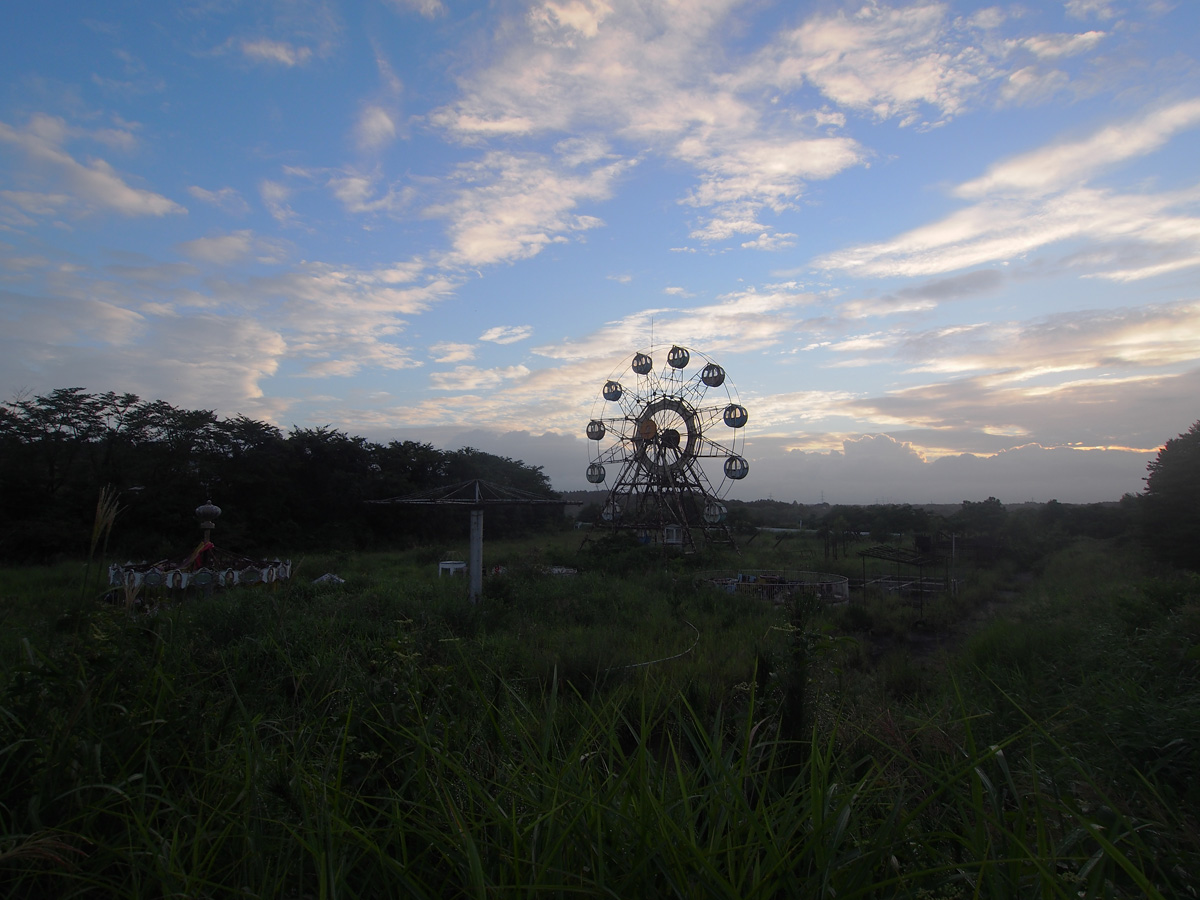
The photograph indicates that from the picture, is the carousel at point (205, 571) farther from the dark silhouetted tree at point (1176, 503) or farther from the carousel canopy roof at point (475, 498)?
the dark silhouetted tree at point (1176, 503)

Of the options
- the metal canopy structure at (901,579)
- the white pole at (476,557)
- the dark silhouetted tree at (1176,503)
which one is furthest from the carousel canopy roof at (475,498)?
the dark silhouetted tree at (1176,503)

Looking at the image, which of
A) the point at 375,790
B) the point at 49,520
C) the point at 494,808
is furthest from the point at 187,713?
the point at 49,520

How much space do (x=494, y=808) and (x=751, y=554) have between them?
23.0 m

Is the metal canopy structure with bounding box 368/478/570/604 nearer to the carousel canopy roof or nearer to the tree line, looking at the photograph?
the carousel canopy roof

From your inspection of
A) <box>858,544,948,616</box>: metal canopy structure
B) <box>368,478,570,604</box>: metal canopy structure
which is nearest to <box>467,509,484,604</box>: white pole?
<box>368,478,570,604</box>: metal canopy structure

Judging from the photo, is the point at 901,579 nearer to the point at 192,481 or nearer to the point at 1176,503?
the point at 1176,503

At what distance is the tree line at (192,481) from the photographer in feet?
64.9

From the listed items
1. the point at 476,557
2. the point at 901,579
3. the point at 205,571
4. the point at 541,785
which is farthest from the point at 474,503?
the point at 901,579

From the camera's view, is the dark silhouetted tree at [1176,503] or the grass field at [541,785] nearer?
the grass field at [541,785]

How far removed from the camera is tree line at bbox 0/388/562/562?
19.8m

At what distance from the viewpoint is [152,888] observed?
1.72m

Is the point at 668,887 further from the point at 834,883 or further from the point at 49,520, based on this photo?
the point at 49,520

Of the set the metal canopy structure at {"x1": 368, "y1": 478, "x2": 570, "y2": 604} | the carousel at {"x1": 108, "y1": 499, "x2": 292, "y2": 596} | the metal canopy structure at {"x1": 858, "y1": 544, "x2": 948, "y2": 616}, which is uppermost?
the metal canopy structure at {"x1": 368, "y1": 478, "x2": 570, "y2": 604}

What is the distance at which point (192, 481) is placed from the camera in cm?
2367
